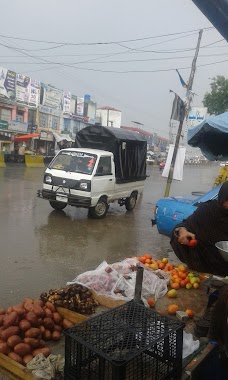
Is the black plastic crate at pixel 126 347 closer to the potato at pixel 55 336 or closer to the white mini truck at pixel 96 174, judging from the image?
the potato at pixel 55 336

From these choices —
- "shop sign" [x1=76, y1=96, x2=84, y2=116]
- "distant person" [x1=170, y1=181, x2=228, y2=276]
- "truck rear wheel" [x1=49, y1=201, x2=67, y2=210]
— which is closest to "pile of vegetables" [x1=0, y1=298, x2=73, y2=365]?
"distant person" [x1=170, y1=181, x2=228, y2=276]

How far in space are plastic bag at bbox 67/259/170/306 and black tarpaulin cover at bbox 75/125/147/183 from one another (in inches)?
269

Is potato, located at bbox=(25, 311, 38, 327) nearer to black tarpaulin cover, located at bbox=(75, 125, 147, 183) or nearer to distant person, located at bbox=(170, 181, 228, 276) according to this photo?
distant person, located at bbox=(170, 181, 228, 276)

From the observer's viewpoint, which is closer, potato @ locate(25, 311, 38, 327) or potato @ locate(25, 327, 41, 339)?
potato @ locate(25, 327, 41, 339)

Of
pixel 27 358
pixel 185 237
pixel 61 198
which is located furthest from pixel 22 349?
pixel 61 198

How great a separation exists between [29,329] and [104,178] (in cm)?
765

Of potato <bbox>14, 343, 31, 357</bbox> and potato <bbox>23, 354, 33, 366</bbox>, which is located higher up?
potato <bbox>14, 343, 31, 357</bbox>

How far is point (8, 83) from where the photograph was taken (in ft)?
108

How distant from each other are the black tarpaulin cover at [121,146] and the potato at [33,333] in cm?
842

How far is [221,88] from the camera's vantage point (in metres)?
22.8

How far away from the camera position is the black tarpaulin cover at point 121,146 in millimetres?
12359

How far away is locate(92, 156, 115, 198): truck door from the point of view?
10284 mm

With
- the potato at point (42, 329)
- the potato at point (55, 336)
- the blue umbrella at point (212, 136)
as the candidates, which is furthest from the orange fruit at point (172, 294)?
the blue umbrella at point (212, 136)

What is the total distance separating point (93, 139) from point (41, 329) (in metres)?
10.3
